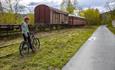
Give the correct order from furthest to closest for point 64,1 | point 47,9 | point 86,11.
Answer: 1. point 86,11
2. point 64,1
3. point 47,9

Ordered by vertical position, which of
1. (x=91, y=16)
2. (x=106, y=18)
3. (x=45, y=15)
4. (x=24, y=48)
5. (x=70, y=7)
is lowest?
(x=106, y=18)

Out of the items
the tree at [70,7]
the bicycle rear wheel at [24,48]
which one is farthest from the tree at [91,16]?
the bicycle rear wheel at [24,48]

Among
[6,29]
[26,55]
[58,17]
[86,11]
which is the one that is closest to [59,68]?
[26,55]

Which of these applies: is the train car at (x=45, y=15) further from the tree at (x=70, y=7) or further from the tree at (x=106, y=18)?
the tree at (x=106, y=18)

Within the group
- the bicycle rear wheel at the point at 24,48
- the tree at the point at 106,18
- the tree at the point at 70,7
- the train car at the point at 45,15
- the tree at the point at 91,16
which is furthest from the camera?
the tree at the point at 106,18

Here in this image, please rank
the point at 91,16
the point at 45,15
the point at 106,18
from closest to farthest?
the point at 45,15 → the point at 91,16 → the point at 106,18

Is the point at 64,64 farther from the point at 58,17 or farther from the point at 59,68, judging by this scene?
the point at 58,17

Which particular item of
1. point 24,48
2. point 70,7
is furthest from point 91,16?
point 24,48

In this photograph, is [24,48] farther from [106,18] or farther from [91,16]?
[106,18]

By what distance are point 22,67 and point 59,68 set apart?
1376 mm

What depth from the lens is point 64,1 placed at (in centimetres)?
11331

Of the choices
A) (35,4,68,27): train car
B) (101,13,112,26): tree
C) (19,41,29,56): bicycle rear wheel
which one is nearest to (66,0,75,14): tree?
(101,13,112,26): tree

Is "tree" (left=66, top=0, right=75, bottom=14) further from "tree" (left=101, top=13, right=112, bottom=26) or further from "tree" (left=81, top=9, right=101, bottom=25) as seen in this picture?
"tree" (left=81, top=9, right=101, bottom=25)

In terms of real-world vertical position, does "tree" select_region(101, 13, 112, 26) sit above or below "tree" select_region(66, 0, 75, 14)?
below
